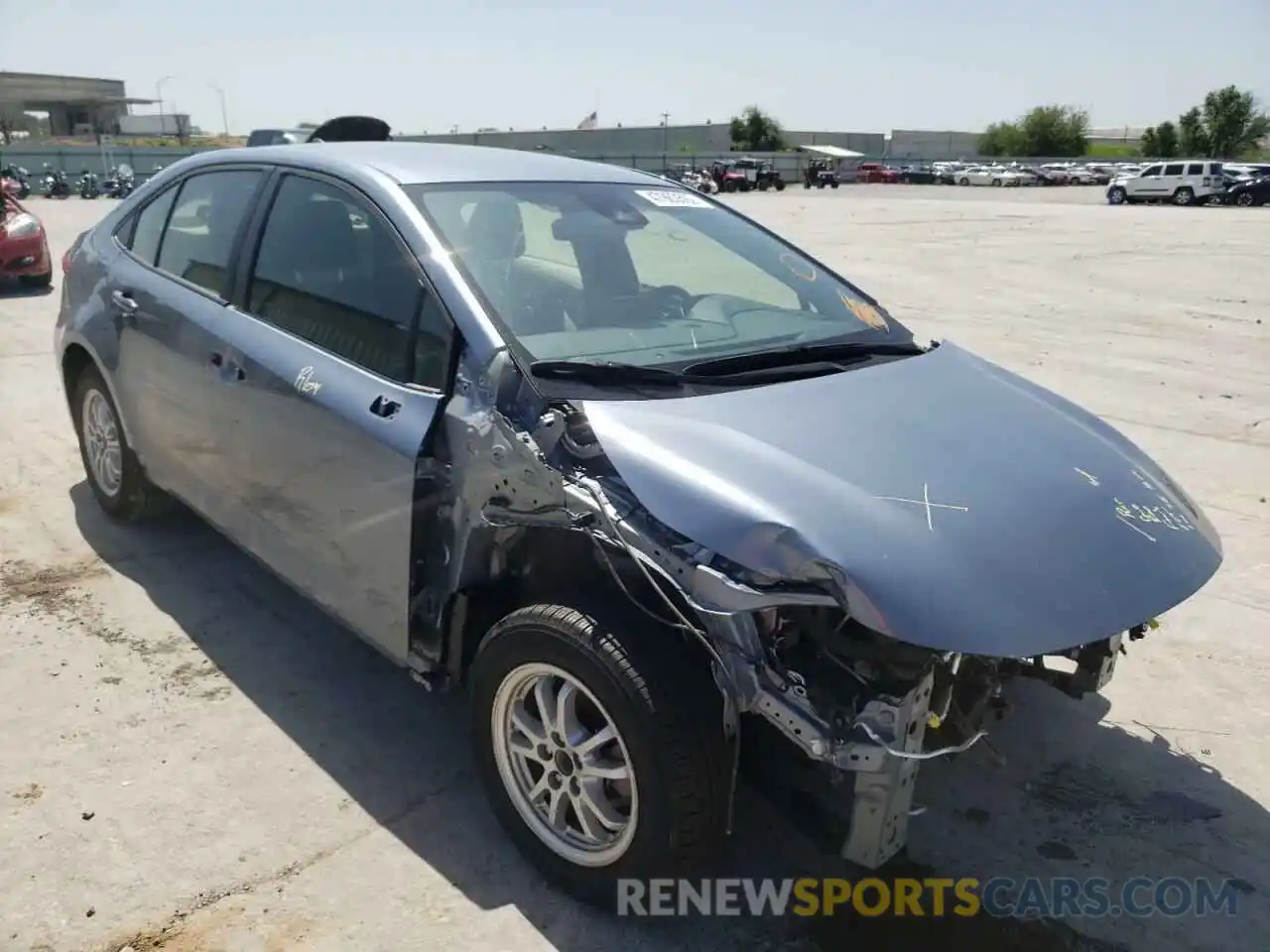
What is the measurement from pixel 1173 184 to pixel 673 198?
142 feet

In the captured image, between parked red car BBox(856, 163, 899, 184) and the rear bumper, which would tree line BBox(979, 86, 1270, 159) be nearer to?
parked red car BBox(856, 163, 899, 184)

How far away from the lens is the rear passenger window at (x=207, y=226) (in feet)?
12.4

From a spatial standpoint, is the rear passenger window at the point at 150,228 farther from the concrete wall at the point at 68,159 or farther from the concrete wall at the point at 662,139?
the concrete wall at the point at 662,139

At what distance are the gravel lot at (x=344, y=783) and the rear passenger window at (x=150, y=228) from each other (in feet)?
4.45

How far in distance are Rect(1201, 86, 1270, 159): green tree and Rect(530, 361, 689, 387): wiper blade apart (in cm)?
10136

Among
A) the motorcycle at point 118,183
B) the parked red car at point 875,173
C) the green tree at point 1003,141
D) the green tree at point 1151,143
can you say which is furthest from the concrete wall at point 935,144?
the motorcycle at point 118,183

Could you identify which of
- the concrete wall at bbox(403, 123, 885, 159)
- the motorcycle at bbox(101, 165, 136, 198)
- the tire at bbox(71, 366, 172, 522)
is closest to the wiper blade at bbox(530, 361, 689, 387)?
the tire at bbox(71, 366, 172, 522)

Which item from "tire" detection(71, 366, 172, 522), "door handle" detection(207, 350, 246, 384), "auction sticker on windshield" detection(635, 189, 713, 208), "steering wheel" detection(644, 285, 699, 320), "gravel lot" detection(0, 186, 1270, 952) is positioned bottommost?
"gravel lot" detection(0, 186, 1270, 952)

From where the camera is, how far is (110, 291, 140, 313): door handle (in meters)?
4.23

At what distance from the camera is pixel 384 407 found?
9.43 feet

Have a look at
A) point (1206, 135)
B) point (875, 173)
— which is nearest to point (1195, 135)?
point (1206, 135)

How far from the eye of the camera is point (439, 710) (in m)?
3.46

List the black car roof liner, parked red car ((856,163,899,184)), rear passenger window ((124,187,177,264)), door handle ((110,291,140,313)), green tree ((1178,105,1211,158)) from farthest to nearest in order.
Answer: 1. green tree ((1178,105,1211,158))
2. parked red car ((856,163,899,184))
3. the black car roof liner
4. rear passenger window ((124,187,177,264))
5. door handle ((110,291,140,313))

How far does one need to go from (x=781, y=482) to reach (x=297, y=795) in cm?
179
